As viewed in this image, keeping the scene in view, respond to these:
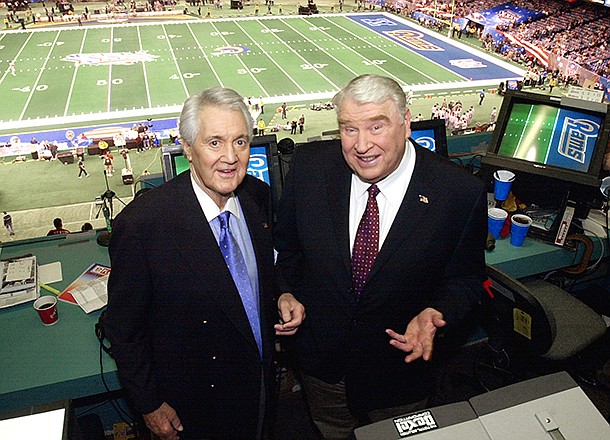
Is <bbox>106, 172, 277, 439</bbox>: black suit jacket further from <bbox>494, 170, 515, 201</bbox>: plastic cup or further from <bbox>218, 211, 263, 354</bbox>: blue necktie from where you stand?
<bbox>494, 170, 515, 201</bbox>: plastic cup

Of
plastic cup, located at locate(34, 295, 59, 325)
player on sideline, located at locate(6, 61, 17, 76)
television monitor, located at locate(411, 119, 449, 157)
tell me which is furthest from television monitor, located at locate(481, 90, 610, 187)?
player on sideline, located at locate(6, 61, 17, 76)

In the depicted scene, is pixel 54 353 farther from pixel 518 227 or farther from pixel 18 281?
pixel 518 227

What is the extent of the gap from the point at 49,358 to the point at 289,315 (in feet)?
4.14

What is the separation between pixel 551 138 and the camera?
3.41 metres

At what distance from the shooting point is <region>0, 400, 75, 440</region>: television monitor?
0.79 metres

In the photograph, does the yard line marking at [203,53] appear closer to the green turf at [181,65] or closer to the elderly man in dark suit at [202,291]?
the green turf at [181,65]

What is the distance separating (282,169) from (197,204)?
1.52 metres

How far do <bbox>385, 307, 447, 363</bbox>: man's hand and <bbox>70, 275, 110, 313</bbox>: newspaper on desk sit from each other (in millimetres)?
1719

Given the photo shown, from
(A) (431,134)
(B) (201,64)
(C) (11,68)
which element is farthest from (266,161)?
(C) (11,68)

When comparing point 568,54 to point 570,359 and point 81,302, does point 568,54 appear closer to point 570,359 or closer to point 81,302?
point 570,359

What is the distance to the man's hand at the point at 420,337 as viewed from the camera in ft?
5.73

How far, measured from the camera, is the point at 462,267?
2.04 m

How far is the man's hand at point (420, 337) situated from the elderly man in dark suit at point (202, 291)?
474mm

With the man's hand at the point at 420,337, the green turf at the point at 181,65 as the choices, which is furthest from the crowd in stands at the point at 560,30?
the man's hand at the point at 420,337
